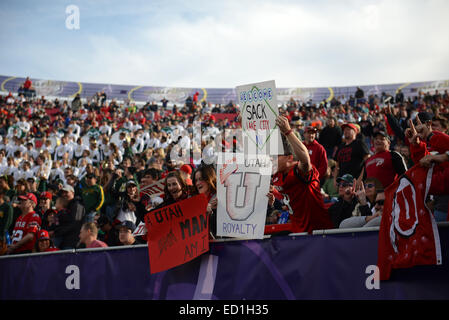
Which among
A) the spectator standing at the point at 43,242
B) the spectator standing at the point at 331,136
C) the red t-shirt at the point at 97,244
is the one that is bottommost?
the spectator standing at the point at 43,242

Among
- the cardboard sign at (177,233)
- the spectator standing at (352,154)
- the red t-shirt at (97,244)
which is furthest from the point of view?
the spectator standing at (352,154)

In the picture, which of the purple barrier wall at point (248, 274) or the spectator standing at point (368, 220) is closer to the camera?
the purple barrier wall at point (248, 274)

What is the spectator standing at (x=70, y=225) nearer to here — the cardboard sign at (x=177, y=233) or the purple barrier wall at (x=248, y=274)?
the purple barrier wall at (x=248, y=274)

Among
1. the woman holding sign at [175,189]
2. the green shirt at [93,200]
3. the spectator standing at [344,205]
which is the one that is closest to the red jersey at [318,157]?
the spectator standing at [344,205]

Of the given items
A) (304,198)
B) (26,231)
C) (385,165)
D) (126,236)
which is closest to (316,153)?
(385,165)

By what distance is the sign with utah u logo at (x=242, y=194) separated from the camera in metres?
4.59

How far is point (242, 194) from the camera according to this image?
4.73 m

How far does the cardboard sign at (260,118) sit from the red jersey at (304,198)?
27 centimetres

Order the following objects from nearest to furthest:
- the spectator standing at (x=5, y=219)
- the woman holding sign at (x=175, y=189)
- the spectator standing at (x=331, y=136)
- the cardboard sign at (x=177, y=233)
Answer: the cardboard sign at (x=177, y=233) → the woman holding sign at (x=175, y=189) → the spectator standing at (x=331, y=136) → the spectator standing at (x=5, y=219)

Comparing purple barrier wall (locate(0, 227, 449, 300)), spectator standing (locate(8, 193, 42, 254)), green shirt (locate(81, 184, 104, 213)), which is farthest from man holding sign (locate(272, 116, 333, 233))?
green shirt (locate(81, 184, 104, 213))

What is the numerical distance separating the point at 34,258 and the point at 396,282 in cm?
476

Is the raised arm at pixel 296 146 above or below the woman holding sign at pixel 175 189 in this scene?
→ above
